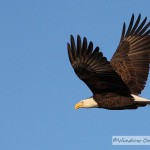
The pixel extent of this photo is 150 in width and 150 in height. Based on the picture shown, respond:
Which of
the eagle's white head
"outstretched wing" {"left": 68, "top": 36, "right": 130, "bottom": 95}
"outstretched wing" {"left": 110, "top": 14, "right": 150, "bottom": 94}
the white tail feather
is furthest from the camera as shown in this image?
"outstretched wing" {"left": 110, "top": 14, "right": 150, "bottom": 94}

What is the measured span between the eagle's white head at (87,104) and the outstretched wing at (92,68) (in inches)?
22.4

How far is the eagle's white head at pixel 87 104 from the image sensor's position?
15.4 m

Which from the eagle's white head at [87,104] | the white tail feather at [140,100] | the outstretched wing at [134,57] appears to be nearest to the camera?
the white tail feather at [140,100]

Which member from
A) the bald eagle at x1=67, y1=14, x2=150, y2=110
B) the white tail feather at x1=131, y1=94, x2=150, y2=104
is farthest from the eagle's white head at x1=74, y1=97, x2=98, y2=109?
the white tail feather at x1=131, y1=94, x2=150, y2=104

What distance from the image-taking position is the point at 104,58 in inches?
531

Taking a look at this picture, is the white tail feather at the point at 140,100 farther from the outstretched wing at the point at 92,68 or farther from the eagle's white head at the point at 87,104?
the eagle's white head at the point at 87,104

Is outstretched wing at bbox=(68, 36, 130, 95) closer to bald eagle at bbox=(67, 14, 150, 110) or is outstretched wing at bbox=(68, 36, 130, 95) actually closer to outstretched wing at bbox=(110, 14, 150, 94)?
bald eagle at bbox=(67, 14, 150, 110)

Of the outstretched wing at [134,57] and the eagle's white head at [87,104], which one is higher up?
the outstretched wing at [134,57]

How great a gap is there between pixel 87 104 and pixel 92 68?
1.76 meters

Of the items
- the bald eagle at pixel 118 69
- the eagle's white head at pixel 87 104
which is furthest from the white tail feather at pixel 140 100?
the eagle's white head at pixel 87 104

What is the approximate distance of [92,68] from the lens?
13945 mm

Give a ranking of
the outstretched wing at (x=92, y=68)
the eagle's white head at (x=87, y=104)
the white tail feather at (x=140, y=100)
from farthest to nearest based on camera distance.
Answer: the eagle's white head at (x=87, y=104) < the white tail feather at (x=140, y=100) < the outstretched wing at (x=92, y=68)

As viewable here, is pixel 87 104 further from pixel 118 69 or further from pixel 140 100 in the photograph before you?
pixel 118 69

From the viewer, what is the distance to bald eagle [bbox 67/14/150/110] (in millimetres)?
13633
